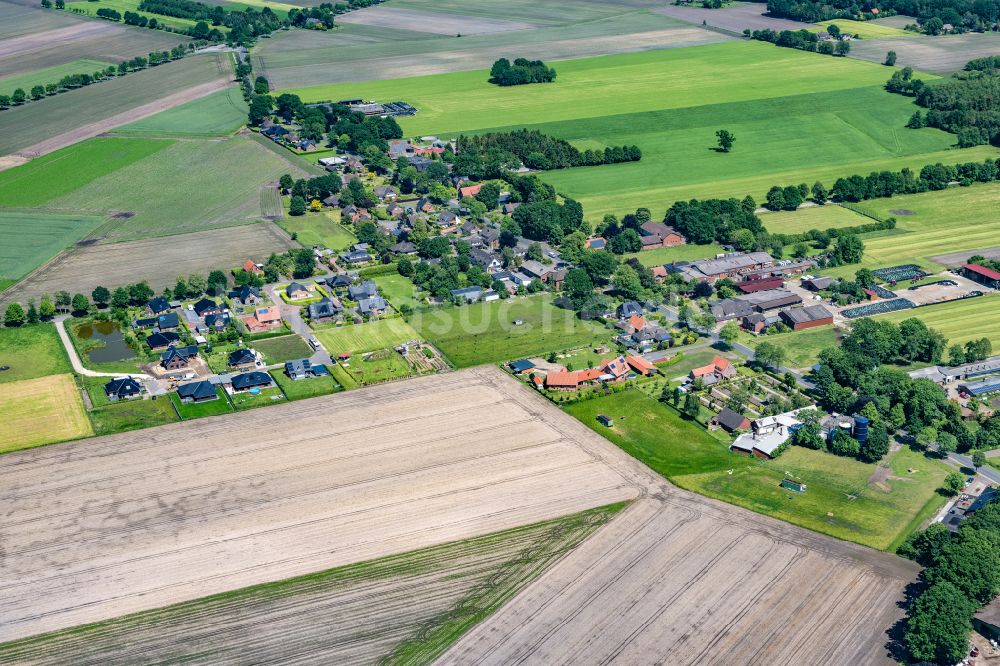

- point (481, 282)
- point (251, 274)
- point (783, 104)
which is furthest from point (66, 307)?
point (783, 104)

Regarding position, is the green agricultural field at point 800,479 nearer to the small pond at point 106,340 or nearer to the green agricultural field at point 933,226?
the green agricultural field at point 933,226

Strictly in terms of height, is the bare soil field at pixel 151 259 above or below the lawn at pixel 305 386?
above

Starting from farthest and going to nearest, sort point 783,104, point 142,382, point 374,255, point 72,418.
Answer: point 783,104 → point 374,255 → point 142,382 → point 72,418

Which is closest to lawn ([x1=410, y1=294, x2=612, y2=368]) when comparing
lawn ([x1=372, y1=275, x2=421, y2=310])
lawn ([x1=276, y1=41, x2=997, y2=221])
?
lawn ([x1=372, y1=275, x2=421, y2=310])

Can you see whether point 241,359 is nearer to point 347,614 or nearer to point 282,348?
point 282,348

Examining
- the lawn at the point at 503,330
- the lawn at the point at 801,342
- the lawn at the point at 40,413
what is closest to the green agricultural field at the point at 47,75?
the lawn at the point at 40,413

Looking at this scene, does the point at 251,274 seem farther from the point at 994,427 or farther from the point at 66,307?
the point at 994,427
